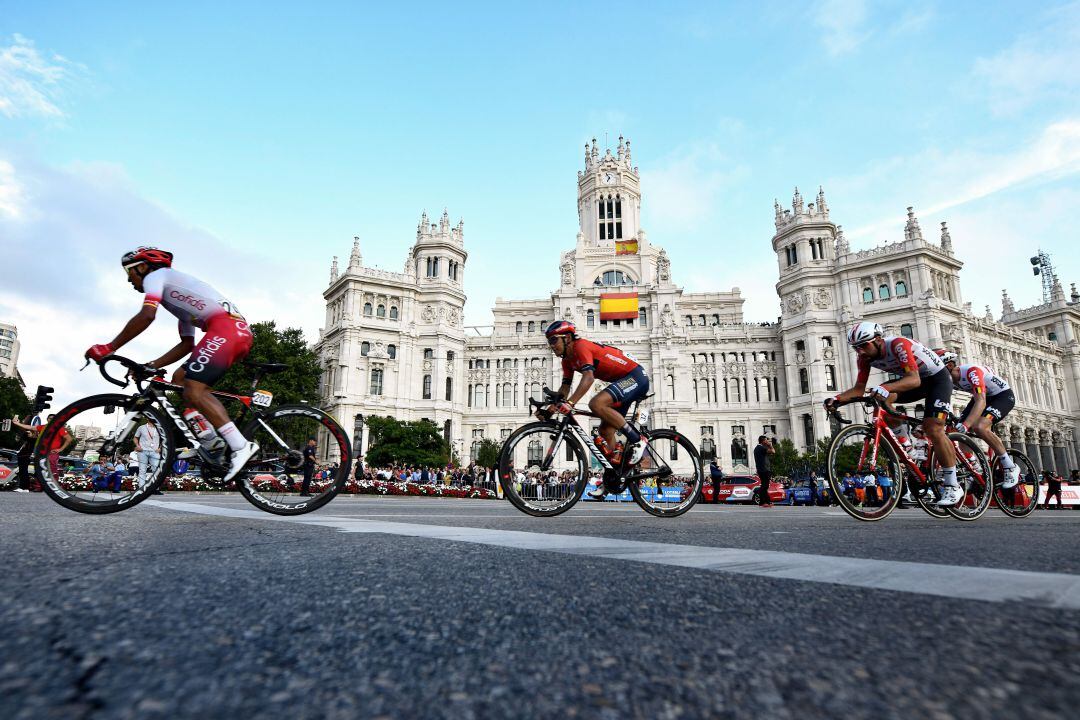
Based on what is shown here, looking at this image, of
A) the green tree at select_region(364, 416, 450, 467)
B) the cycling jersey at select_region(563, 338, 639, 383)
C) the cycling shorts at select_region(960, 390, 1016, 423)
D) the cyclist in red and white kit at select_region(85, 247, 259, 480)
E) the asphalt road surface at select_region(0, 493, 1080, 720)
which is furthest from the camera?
the green tree at select_region(364, 416, 450, 467)

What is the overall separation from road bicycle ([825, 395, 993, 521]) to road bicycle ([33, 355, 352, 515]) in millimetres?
3955

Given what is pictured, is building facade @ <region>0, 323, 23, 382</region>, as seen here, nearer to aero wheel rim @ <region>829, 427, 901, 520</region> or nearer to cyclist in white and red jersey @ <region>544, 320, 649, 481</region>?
cyclist in white and red jersey @ <region>544, 320, 649, 481</region>

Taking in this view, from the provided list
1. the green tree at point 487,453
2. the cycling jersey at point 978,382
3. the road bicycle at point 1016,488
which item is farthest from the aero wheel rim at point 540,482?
the green tree at point 487,453

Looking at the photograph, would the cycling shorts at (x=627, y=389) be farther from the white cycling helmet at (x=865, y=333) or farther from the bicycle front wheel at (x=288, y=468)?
the bicycle front wheel at (x=288, y=468)

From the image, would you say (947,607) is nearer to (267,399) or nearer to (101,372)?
(267,399)

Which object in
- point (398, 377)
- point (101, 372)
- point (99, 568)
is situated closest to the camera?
point (99, 568)

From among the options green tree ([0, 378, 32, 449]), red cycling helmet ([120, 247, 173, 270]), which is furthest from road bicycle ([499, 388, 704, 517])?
green tree ([0, 378, 32, 449])

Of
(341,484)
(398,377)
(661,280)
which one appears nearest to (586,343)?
(341,484)

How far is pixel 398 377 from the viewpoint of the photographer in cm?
5016

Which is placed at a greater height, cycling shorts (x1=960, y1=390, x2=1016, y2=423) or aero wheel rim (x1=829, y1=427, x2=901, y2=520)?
cycling shorts (x1=960, y1=390, x2=1016, y2=423)

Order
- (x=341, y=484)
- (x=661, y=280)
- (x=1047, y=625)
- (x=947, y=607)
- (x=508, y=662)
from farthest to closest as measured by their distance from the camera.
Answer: (x=661, y=280)
(x=341, y=484)
(x=947, y=607)
(x=1047, y=625)
(x=508, y=662)

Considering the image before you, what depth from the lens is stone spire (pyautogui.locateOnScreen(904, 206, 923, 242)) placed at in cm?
4888

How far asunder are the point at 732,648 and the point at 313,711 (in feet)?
1.92

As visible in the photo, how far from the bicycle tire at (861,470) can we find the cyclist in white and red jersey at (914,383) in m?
0.28
